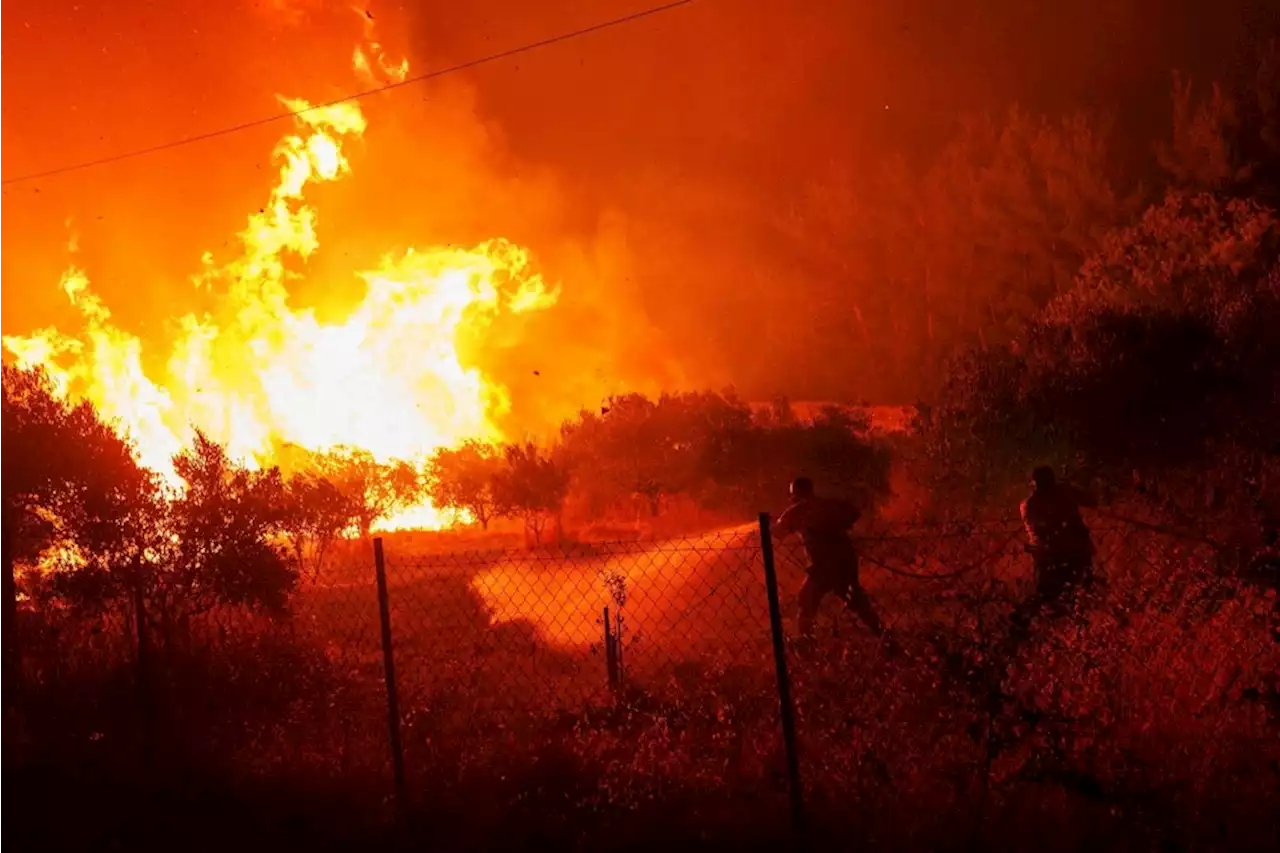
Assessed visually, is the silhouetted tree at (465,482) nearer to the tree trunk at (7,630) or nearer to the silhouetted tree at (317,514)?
the silhouetted tree at (317,514)

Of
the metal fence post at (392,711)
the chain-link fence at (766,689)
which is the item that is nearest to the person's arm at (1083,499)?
the chain-link fence at (766,689)

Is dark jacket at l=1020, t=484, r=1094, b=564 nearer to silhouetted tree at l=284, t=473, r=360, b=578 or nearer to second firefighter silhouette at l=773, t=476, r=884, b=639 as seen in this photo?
second firefighter silhouette at l=773, t=476, r=884, b=639

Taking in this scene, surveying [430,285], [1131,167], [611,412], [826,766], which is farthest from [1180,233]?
[826,766]

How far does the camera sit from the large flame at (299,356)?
2122 centimetres

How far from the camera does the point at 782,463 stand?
63.1 feet

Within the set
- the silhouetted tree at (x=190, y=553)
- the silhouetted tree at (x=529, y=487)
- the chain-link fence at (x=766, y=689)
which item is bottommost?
the chain-link fence at (x=766, y=689)

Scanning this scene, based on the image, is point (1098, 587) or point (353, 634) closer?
point (1098, 587)

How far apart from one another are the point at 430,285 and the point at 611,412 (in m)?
7.27

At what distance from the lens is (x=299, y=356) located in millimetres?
24297

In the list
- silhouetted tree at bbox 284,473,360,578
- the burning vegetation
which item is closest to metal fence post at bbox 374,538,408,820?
the burning vegetation

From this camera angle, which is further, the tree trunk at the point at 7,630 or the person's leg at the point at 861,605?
Answer: the person's leg at the point at 861,605

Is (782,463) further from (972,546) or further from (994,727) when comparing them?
(994,727)

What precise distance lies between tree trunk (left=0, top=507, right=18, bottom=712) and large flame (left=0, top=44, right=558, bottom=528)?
43.1ft

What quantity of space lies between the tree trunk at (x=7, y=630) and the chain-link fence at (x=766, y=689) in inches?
7.1
